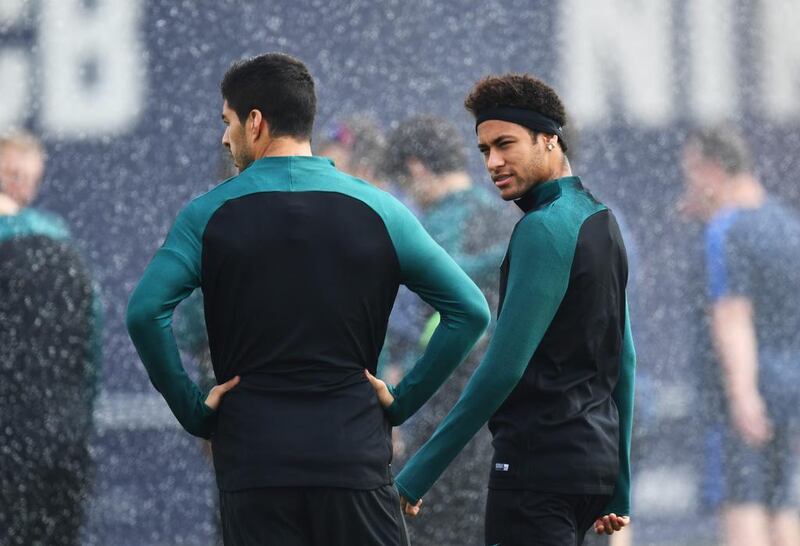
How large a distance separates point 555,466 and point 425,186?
2004mm

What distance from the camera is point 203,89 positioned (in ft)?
16.9

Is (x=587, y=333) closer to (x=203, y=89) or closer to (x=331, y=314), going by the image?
(x=331, y=314)

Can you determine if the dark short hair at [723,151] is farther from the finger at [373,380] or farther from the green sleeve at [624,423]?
the finger at [373,380]

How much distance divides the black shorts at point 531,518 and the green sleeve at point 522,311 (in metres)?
0.14

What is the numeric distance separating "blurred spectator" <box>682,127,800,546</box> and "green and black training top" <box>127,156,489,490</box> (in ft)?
8.18

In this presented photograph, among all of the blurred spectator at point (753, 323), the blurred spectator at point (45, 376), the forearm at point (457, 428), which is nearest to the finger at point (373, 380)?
the forearm at point (457, 428)

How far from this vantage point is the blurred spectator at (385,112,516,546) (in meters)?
4.09

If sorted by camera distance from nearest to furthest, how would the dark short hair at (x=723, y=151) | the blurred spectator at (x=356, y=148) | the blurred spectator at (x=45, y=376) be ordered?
the blurred spectator at (x=45, y=376), the blurred spectator at (x=356, y=148), the dark short hair at (x=723, y=151)

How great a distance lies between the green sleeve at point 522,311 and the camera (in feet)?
7.59

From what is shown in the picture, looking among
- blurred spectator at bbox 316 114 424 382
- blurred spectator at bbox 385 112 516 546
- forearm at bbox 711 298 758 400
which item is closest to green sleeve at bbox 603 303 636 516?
blurred spectator at bbox 385 112 516 546

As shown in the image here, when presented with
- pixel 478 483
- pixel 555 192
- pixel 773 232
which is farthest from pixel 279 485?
pixel 773 232

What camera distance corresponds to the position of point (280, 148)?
7.58 ft

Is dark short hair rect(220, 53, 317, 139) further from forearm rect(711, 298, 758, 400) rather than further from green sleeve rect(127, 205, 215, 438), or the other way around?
forearm rect(711, 298, 758, 400)

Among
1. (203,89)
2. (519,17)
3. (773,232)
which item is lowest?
(773,232)
